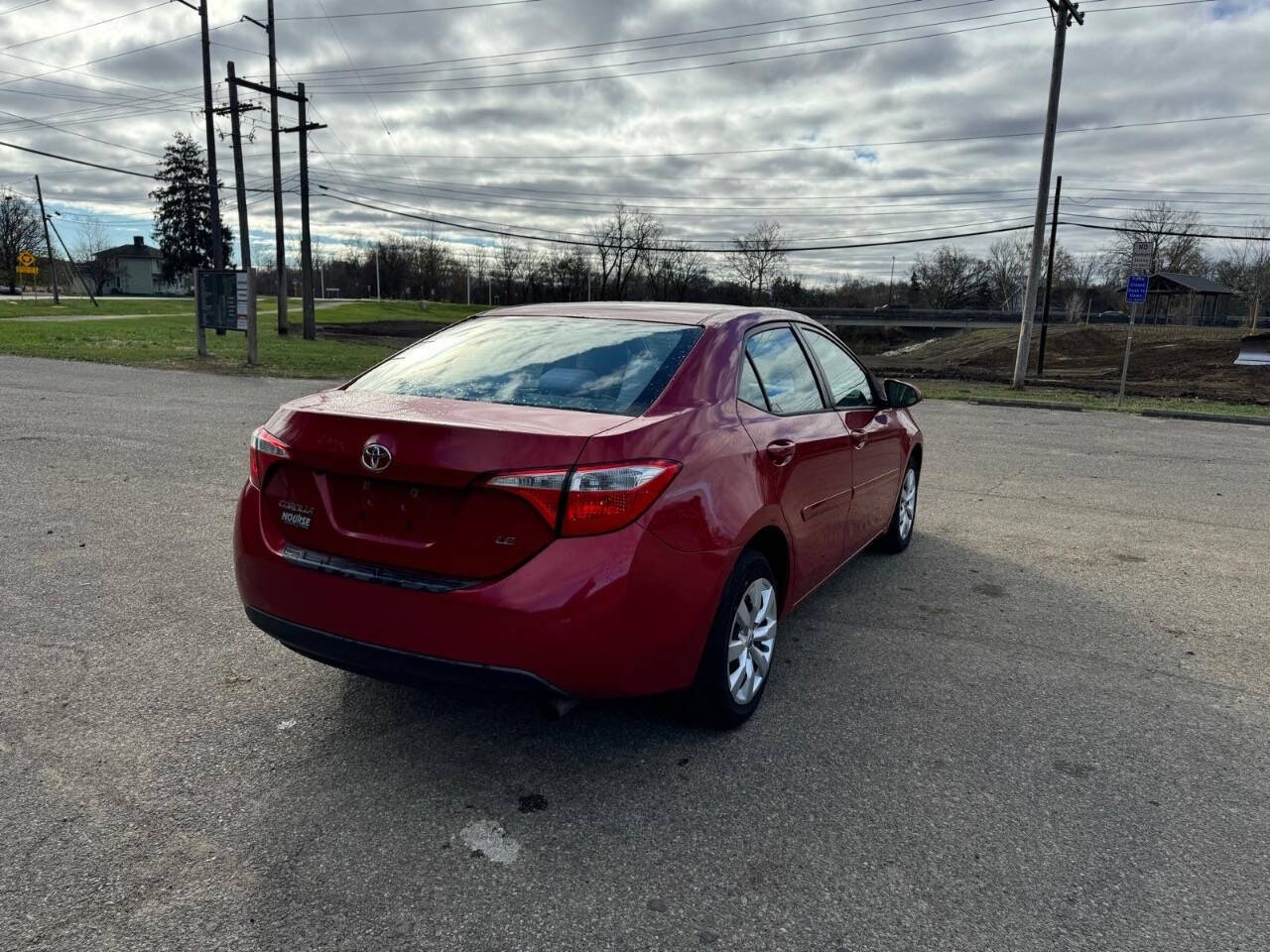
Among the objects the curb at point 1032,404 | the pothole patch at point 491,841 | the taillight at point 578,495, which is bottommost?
the pothole patch at point 491,841

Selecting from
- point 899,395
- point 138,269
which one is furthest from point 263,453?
point 138,269

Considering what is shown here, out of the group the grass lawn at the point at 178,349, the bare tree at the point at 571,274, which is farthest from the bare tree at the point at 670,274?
the grass lawn at the point at 178,349

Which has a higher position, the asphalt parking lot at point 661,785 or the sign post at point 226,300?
the sign post at point 226,300

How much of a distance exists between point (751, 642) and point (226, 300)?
777 inches

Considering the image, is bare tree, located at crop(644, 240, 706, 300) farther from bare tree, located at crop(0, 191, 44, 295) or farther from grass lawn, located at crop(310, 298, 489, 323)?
bare tree, located at crop(0, 191, 44, 295)

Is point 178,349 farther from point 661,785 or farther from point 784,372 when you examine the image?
point 661,785

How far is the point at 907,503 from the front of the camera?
6.00 metres

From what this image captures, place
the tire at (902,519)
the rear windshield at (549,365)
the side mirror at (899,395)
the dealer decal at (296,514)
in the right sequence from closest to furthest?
1. the dealer decal at (296,514)
2. the rear windshield at (549,365)
3. the side mirror at (899,395)
4. the tire at (902,519)

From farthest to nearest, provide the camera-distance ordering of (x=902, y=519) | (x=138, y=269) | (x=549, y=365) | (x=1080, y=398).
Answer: (x=138, y=269) → (x=1080, y=398) → (x=902, y=519) → (x=549, y=365)

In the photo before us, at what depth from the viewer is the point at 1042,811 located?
291 centimetres

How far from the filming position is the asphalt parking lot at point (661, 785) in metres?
2.35

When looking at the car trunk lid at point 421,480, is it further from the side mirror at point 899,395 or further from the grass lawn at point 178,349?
the grass lawn at point 178,349

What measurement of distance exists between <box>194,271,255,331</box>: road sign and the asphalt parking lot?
15.8 metres

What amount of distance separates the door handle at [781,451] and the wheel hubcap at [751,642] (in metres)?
0.49
